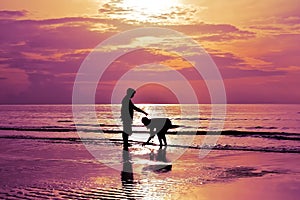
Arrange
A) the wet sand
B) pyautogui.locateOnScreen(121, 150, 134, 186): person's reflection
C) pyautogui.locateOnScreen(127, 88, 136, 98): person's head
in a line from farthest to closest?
pyautogui.locateOnScreen(127, 88, 136, 98): person's head
pyautogui.locateOnScreen(121, 150, 134, 186): person's reflection
the wet sand

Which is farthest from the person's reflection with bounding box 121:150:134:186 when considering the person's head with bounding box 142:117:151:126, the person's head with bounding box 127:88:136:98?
the person's head with bounding box 142:117:151:126

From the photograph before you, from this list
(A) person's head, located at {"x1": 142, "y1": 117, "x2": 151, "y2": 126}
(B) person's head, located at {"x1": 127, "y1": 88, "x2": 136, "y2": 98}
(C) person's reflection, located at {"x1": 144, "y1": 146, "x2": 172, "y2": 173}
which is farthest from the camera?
(A) person's head, located at {"x1": 142, "y1": 117, "x2": 151, "y2": 126}

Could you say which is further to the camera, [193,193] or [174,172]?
[174,172]

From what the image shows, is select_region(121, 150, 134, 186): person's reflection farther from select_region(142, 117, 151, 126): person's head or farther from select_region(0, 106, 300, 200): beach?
select_region(142, 117, 151, 126): person's head

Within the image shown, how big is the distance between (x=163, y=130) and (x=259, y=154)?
14.0 feet

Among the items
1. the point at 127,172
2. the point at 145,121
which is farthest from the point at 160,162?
the point at 145,121

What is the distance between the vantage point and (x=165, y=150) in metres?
19.9

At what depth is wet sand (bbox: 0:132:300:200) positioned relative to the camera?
10273 mm

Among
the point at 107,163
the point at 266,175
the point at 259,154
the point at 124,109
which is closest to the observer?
the point at 266,175

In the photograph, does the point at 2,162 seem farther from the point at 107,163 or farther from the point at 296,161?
the point at 296,161

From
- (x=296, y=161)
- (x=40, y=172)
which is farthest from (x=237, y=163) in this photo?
(x=40, y=172)

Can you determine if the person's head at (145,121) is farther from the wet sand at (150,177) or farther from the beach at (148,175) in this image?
the wet sand at (150,177)

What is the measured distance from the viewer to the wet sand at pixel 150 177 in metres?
10.3

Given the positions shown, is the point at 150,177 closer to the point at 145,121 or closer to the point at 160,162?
the point at 160,162
